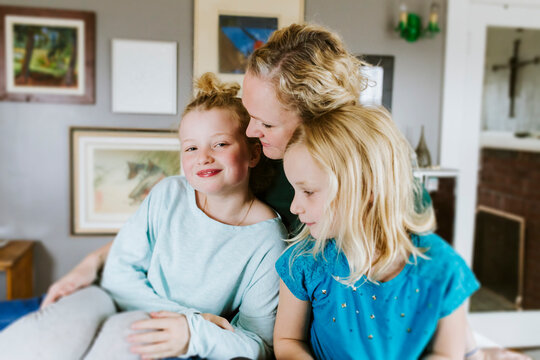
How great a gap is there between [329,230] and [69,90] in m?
1.40

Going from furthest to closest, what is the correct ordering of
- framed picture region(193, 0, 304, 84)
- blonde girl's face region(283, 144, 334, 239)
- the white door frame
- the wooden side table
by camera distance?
the white door frame < framed picture region(193, 0, 304, 84) < the wooden side table < blonde girl's face region(283, 144, 334, 239)

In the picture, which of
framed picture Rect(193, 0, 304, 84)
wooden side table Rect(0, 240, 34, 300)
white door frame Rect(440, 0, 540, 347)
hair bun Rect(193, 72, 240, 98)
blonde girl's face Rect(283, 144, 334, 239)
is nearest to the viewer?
blonde girl's face Rect(283, 144, 334, 239)

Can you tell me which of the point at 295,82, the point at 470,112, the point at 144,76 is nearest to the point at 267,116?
the point at 295,82

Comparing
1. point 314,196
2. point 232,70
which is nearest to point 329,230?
point 314,196

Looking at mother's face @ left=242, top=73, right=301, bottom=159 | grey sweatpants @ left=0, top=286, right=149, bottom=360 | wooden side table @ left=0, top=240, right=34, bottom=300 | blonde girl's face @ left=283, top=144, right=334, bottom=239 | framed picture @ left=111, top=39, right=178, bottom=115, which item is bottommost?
wooden side table @ left=0, top=240, right=34, bottom=300

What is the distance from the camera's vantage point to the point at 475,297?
1882 mm

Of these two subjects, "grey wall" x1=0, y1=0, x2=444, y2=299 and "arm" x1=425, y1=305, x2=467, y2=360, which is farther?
"grey wall" x1=0, y1=0, x2=444, y2=299

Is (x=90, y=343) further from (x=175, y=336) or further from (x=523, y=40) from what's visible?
(x=523, y=40)

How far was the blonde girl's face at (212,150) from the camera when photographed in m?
0.58

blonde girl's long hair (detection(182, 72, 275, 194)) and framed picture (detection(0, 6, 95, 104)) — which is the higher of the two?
framed picture (detection(0, 6, 95, 104))

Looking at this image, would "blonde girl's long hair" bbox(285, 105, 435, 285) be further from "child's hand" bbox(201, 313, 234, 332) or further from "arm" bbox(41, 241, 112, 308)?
"arm" bbox(41, 241, 112, 308)

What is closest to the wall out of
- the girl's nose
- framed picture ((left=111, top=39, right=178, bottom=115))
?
framed picture ((left=111, top=39, right=178, bottom=115))

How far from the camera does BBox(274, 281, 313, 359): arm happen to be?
0.56 meters

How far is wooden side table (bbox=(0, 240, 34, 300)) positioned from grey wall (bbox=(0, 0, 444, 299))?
6 cm
